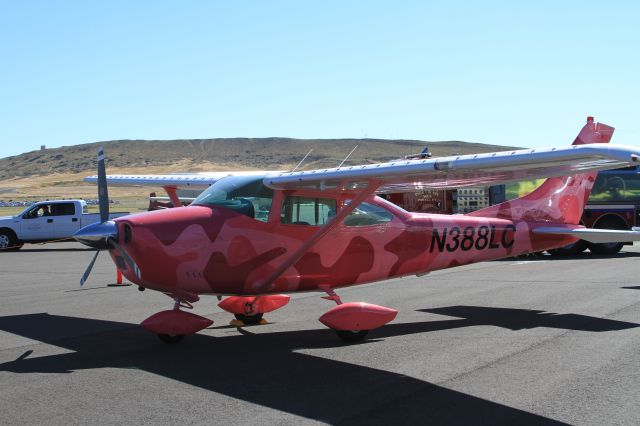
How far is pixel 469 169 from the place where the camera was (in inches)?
308

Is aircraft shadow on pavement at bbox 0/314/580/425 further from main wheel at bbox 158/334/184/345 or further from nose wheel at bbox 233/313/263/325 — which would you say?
nose wheel at bbox 233/313/263/325

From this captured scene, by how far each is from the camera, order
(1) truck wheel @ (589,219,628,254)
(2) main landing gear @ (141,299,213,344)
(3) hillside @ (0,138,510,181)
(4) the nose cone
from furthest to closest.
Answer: (3) hillside @ (0,138,510,181), (1) truck wheel @ (589,219,628,254), (2) main landing gear @ (141,299,213,344), (4) the nose cone

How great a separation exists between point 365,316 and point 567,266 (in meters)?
10.8

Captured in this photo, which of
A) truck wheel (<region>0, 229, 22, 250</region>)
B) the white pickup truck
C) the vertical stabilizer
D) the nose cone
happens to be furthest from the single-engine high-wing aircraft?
truck wheel (<region>0, 229, 22, 250</region>)

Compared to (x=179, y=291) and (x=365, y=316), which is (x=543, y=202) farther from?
(x=179, y=291)

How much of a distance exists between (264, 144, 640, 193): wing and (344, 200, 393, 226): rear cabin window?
28 centimetres

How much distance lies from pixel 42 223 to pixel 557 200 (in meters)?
22.3

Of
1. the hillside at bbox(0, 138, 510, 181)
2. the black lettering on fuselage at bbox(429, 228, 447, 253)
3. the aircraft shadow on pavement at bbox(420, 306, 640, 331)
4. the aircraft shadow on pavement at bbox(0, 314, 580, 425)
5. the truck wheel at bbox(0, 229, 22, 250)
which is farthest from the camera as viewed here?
the hillside at bbox(0, 138, 510, 181)

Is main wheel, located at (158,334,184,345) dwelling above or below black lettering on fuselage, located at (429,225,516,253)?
below

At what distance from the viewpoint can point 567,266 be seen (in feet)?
58.5

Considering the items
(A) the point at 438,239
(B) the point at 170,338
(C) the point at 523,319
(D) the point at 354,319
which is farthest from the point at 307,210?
(C) the point at 523,319

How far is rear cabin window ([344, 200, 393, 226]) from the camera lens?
9641 millimetres

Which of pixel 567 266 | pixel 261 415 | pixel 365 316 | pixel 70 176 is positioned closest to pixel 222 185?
pixel 365 316

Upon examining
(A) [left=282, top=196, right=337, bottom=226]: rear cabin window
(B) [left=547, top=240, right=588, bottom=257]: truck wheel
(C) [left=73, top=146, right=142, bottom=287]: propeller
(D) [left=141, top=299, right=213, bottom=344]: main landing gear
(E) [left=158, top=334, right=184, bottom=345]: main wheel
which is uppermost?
(A) [left=282, top=196, right=337, bottom=226]: rear cabin window
